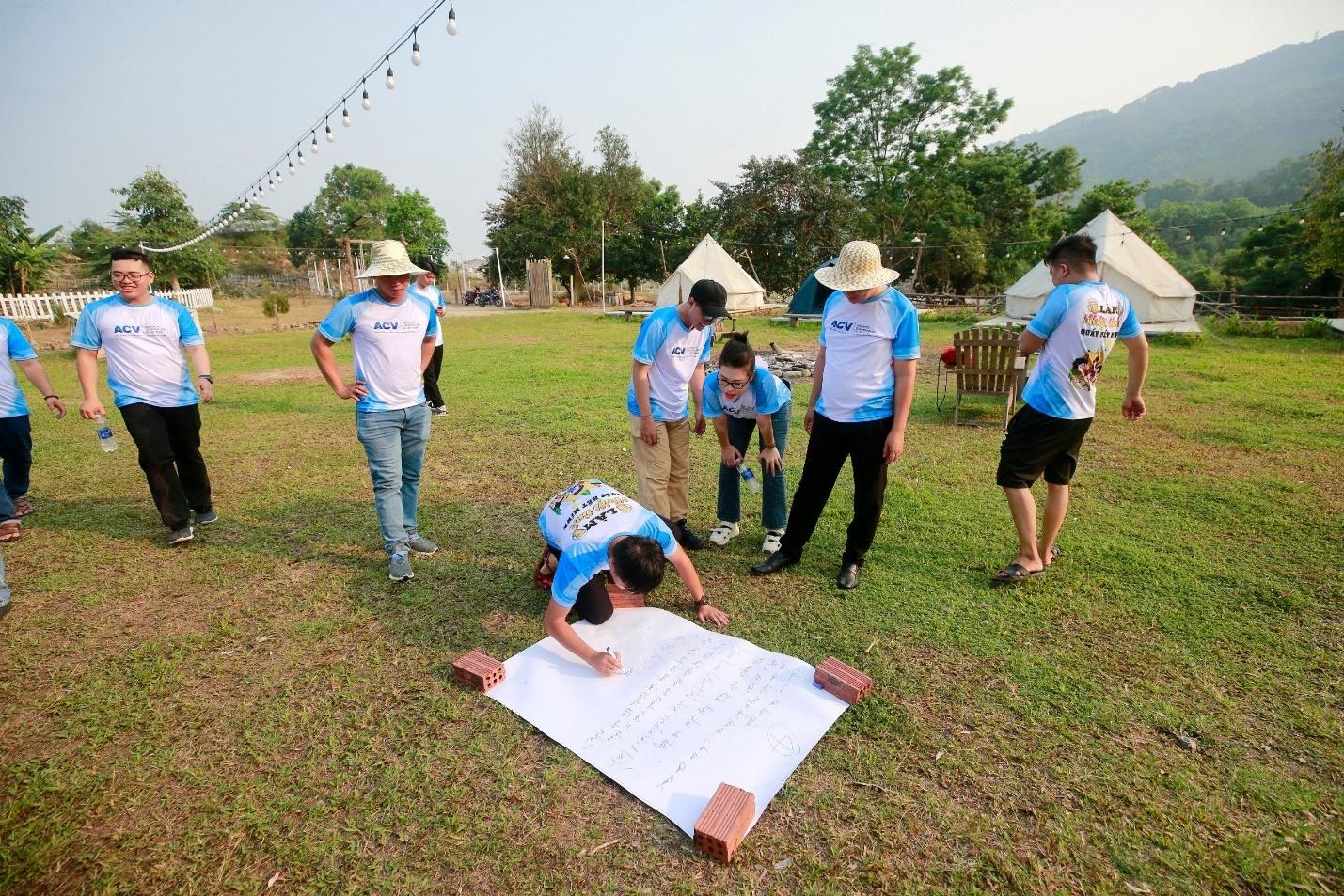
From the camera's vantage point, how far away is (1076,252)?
323 cm

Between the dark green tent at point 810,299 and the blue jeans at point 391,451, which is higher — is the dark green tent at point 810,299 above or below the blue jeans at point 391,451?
above

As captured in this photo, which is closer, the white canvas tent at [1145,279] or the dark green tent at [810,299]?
the white canvas tent at [1145,279]

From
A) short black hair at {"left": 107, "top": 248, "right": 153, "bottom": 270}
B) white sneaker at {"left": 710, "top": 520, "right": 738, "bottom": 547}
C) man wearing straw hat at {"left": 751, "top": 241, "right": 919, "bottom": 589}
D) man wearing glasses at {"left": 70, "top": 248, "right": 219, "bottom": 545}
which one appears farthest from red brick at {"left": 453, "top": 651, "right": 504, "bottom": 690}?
short black hair at {"left": 107, "top": 248, "right": 153, "bottom": 270}

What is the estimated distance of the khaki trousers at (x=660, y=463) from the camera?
12.2 feet

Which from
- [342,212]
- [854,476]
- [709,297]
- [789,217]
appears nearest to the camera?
[709,297]

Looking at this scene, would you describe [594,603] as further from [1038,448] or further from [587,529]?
[1038,448]

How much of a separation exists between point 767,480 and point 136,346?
4059 mm

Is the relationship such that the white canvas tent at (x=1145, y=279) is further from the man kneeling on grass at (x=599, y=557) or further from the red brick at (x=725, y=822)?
the red brick at (x=725, y=822)

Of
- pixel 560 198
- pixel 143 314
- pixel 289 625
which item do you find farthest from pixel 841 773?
pixel 560 198

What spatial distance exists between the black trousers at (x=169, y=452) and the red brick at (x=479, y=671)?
2760 millimetres

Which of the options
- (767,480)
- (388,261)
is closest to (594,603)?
(767,480)

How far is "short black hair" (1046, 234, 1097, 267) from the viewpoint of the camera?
10.5 feet

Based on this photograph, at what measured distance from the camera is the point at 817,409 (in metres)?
3.48

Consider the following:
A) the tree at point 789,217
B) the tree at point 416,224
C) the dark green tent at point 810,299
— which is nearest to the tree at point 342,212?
the tree at point 416,224
